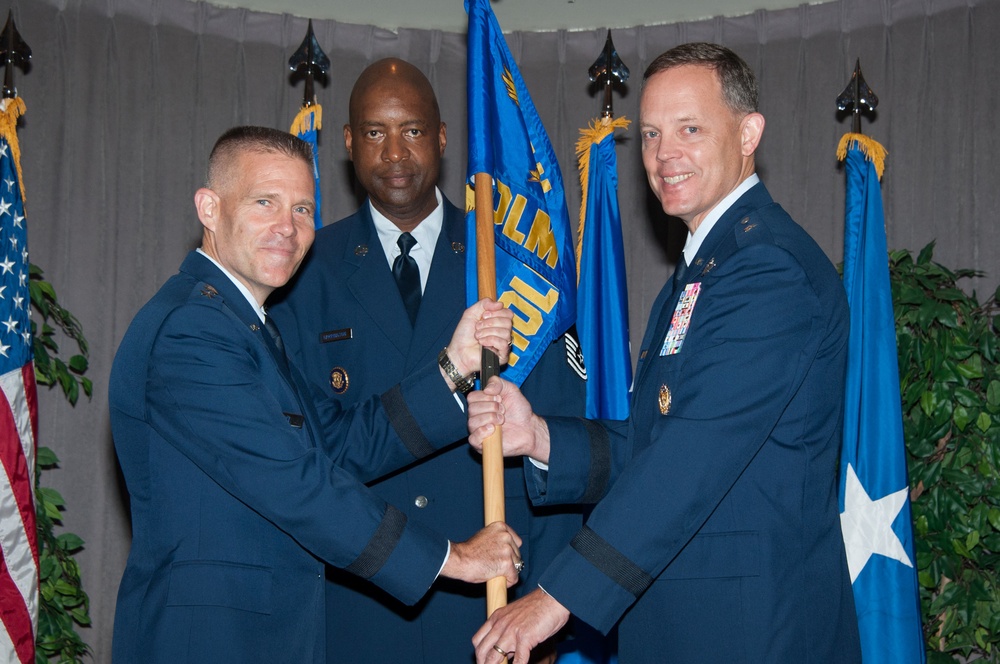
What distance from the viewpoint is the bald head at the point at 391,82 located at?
3191mm

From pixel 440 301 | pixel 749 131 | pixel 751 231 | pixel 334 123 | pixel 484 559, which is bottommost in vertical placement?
pixel 484 559

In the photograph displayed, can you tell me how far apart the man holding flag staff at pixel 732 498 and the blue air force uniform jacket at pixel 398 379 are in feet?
2.20

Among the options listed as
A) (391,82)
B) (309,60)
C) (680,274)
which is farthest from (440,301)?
(309,60)

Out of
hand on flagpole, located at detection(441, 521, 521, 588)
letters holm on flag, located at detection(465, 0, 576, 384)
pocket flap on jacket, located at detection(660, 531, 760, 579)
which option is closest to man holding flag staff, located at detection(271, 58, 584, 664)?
letters holm on flag, located at detection(465, 0, 576, 384)

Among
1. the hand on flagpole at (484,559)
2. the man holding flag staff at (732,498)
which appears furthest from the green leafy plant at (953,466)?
the hand on flagpole at (484,559)

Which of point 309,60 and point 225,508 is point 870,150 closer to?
point 309,60

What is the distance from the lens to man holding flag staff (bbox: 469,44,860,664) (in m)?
2.07

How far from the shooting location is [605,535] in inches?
82.3

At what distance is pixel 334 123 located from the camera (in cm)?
520

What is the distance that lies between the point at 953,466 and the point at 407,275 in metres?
2.20

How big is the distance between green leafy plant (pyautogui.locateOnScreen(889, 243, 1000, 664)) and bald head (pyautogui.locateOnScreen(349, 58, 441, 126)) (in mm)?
2033

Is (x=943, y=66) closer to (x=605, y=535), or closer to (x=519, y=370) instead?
(x=519, y=370)

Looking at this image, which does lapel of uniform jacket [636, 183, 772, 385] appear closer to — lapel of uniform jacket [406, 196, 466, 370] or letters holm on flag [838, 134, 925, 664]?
lapel of uniform jacket [406, 196, 466, 370]

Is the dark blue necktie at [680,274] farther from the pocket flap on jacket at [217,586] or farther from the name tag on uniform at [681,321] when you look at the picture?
the pocket flap on jacket at [217,586]
